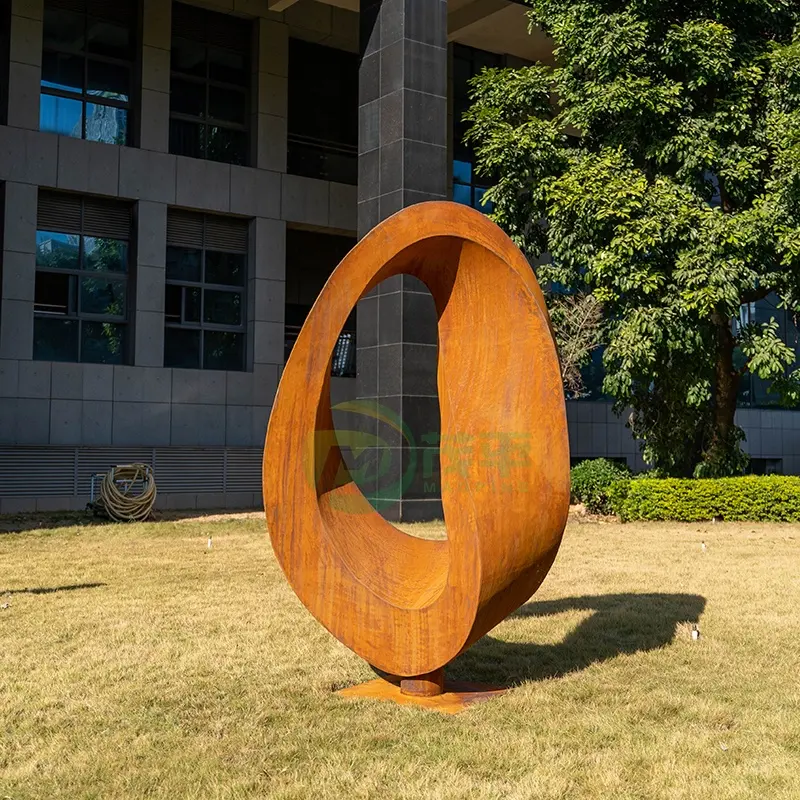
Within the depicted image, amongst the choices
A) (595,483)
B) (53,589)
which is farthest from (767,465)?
(53,589)

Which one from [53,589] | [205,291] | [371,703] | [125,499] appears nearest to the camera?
[371,703]

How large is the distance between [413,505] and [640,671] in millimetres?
10888

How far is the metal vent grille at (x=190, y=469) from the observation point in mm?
21719

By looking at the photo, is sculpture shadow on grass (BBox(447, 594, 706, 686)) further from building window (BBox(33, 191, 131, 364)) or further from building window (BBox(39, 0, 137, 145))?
building window (BBox(39, 0, 137, 145))

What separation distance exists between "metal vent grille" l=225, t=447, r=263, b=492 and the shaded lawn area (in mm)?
11500

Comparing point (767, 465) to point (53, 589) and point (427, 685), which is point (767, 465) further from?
point (427, 685)

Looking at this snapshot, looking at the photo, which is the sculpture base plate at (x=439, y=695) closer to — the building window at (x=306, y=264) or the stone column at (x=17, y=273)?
the stone column at (x=17, y=273)

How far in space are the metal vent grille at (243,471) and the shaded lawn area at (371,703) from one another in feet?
37.7

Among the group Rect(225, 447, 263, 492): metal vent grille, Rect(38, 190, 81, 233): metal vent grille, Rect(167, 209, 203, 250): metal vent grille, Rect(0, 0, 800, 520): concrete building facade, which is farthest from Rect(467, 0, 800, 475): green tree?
Rect(38, 190, 81, 233): metal vent grille

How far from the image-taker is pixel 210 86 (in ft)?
76.9

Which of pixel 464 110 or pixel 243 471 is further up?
pixel 464 110

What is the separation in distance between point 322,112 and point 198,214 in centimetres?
448

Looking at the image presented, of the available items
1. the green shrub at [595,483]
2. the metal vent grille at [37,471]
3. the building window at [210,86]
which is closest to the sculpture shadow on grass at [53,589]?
the metal vent grille at [37,471]

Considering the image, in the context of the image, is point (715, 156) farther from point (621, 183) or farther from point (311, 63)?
point (311, 63)
